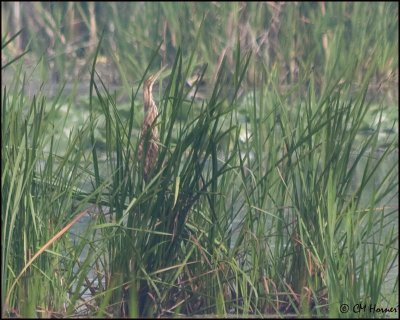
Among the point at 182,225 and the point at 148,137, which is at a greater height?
the point at 148,137

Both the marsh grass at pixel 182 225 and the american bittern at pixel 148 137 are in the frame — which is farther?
the american bittern at pixel 148 137

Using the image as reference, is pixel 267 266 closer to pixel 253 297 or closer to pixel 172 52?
pixel 253 297

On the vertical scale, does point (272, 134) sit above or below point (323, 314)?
above

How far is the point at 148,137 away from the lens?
8.86 feet

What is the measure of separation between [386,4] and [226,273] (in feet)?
16.3

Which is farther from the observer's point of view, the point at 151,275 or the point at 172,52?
the point at 172,52

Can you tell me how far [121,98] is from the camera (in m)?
7.06

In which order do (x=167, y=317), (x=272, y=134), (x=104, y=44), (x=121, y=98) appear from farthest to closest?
1. (x=104, y=44)
2. (x=121, y=98)
3. (x=272, y=134)
4. (x=167, y=317)

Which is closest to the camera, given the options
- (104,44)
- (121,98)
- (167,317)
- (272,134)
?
(167,317)

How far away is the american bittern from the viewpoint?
2.71m

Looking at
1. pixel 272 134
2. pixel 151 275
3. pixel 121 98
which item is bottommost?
pixel 121 98

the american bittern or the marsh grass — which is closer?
the marsh grass

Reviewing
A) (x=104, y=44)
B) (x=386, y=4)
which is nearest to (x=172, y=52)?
(x=104, y=44)

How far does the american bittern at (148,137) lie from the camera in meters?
2.71
